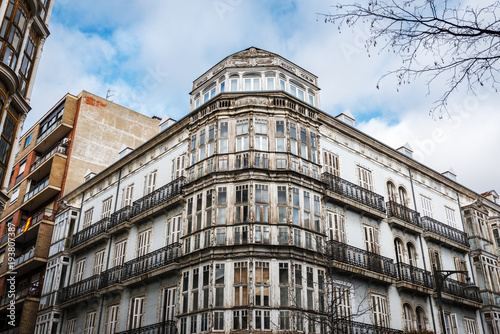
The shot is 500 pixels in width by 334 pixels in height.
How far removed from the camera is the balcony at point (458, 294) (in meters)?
26.4

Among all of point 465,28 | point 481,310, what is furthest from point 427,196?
point 465,28

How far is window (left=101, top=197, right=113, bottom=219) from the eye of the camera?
96.9 feet

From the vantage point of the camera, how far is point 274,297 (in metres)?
19.3

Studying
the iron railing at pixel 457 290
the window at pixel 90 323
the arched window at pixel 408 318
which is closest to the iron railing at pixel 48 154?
the window at pixel 90 323

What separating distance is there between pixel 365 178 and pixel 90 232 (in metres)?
16.6

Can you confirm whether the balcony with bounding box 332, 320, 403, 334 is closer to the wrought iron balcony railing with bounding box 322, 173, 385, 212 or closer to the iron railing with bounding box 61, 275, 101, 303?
the wrought iron balcony railing with bounding box 322, 173, 385, 212

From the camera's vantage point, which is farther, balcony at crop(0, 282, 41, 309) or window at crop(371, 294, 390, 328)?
balcony at crop(0, 282, 41, 309)

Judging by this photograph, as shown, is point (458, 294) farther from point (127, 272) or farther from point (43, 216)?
point (43, 216)

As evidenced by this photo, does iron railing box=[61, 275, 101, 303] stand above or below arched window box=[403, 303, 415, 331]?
above

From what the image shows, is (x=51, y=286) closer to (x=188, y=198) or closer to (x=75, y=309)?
(x=75, y=309)

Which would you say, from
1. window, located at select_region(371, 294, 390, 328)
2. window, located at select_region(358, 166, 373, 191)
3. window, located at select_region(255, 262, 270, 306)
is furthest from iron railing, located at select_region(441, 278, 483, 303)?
window, located at select_region(255, 262, 270, 306)

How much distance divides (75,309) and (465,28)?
27.5 m

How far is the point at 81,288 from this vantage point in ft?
92.7

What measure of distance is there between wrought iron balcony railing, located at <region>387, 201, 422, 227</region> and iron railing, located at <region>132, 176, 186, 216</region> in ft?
36.2
